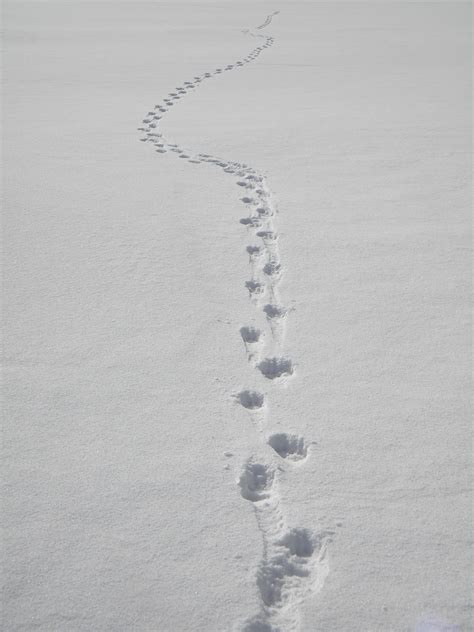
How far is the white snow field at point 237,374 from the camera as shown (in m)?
1.29

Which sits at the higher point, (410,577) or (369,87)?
(369,87)

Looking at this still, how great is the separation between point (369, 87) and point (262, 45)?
260cm

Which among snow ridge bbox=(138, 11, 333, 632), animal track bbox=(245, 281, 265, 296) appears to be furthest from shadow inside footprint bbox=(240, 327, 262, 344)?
animal track bbox=(245, 281, 265, 296)

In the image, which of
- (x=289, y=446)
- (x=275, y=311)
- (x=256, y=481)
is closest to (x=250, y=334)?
(x=275, y=311)

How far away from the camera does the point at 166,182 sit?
10.8 ft

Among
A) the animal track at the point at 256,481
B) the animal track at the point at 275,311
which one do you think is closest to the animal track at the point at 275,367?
the animal track at the point at 275,311

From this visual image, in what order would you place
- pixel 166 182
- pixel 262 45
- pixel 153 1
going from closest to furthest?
pixel 166 182, pixel 262 45, pixel 153 1

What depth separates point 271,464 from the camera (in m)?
1.57

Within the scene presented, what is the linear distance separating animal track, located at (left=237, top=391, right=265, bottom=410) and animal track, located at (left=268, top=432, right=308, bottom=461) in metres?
0.15

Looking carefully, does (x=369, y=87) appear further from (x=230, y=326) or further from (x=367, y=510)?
(x=367, y=510)

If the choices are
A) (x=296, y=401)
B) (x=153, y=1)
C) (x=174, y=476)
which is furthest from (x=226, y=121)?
(x=153, y=1)

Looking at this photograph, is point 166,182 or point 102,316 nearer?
point 102,316

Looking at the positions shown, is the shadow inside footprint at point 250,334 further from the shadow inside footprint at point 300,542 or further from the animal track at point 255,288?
the shadow inside footprint at point 300,542

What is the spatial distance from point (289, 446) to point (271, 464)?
95 millimetres
